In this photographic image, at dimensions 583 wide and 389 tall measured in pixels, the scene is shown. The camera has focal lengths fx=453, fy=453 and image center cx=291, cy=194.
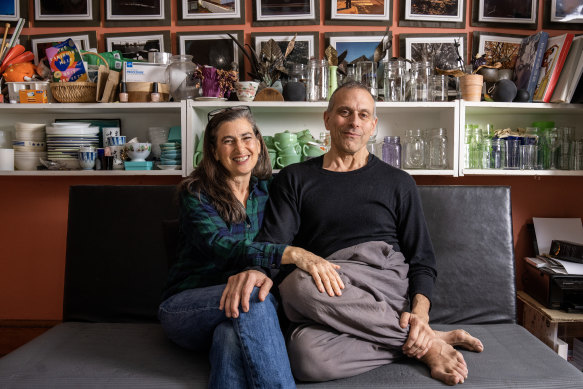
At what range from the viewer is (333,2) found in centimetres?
256

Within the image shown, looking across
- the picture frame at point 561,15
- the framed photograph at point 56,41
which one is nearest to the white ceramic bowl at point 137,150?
the framed photograph at point 56,41

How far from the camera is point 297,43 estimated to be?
258 cm

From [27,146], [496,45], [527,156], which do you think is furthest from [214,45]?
[527,156]

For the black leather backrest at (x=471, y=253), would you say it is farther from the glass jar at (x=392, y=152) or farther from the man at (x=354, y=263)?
the glass jar at (x=392, y=152)

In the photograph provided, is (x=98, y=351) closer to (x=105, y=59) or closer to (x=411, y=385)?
(x=411, y=385)

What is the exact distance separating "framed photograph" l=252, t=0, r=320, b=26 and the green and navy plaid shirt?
1388 mm

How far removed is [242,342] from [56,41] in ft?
7.45

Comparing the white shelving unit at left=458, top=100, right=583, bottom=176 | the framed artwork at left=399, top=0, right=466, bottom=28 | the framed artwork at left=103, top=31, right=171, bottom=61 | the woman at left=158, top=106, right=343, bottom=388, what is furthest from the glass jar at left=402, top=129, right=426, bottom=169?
the framed artwork at left=103, top=31, right=171, bottom=61

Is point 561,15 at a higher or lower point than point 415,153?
higher

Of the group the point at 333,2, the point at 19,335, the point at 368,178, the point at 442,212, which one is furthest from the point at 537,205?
the point at 19,335

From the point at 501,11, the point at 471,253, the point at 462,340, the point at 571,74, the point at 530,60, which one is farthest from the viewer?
the point at 501,11

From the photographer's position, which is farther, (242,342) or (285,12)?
(285,12)

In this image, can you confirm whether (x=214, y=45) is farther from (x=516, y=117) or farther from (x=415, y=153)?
(x=516, y=117)

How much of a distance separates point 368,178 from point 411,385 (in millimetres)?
749
